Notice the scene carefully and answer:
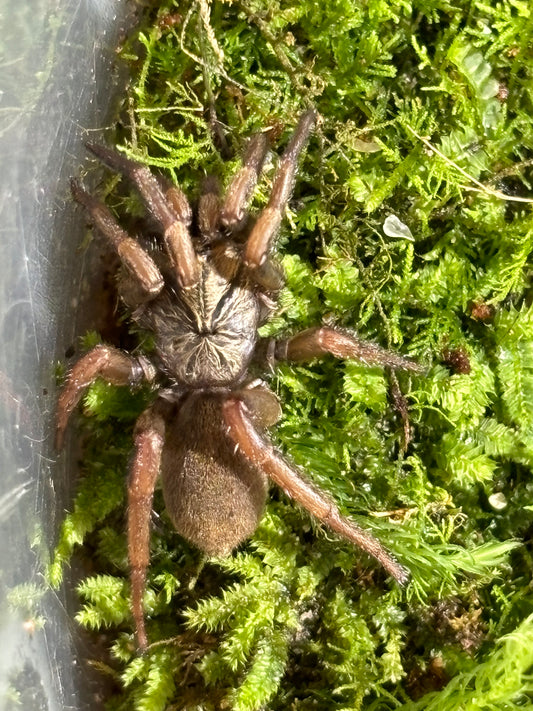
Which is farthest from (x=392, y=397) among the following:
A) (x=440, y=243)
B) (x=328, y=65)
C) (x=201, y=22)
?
(x=201, y=22)

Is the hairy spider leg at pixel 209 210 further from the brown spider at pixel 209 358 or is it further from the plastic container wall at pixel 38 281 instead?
the plastic container wall at pixel 38 281

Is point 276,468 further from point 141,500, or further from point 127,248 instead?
point 127,248

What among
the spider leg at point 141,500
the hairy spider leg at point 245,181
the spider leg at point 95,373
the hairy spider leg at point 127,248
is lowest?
the spider leg at point 141,500

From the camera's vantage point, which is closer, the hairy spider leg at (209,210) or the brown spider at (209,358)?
the brown spider at (209,358)

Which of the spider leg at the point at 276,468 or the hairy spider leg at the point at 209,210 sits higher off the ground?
the hairy spider leg at the point at 209,210

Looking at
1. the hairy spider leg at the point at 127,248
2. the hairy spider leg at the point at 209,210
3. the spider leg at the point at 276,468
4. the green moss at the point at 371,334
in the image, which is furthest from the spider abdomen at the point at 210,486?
the hairy spider leg at the point at 209,210

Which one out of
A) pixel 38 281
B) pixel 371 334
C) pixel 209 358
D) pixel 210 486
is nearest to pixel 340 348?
pixel 371 334

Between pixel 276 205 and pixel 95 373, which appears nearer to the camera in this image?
pixel 276 205
